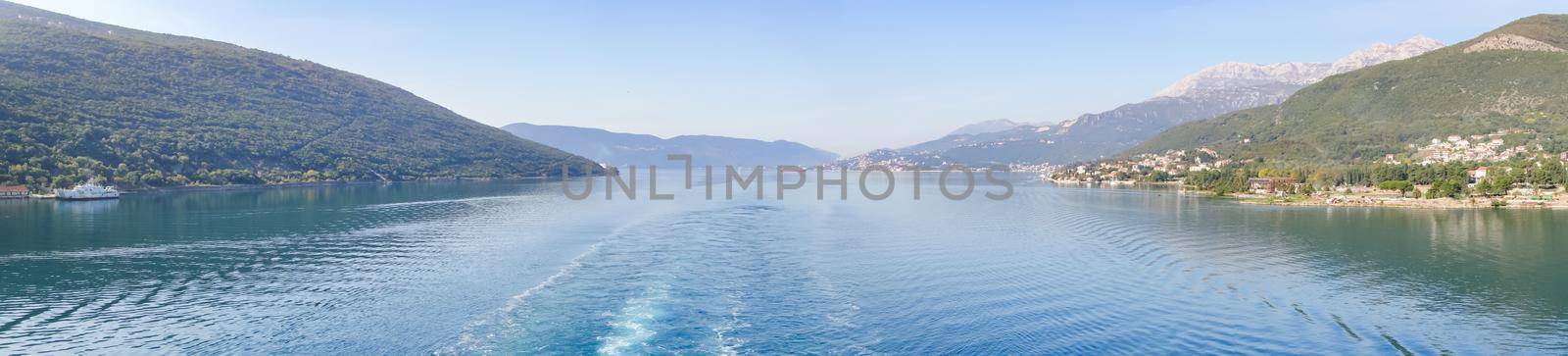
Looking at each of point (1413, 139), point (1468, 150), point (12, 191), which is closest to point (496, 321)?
point (12, 191)

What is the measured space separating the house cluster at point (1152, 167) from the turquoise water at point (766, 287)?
7075 centimetres

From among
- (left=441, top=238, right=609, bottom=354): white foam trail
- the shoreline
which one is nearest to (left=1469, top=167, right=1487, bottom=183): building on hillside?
the shoreline

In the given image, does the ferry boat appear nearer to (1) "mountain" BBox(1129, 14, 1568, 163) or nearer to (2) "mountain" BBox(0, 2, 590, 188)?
(2) "mountain" BBox(0, 2, 590, 188)

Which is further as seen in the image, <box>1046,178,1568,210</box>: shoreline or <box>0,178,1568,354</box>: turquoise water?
<box>1046,178,1568,210</box>: shoreline

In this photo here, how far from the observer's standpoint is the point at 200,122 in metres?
82.3

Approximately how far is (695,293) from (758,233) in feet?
45.7

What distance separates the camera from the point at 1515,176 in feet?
184

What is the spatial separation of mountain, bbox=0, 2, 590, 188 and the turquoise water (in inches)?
1370

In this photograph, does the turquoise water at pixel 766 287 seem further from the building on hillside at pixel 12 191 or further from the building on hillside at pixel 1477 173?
the building on hillside at pixel 1477 173

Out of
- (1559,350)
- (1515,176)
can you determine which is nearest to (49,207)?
(1559,350)

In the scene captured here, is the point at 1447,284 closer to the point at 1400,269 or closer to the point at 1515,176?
the point at 1400,269

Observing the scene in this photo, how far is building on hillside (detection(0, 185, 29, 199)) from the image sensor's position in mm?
49344

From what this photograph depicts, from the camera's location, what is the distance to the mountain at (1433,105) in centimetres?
8775

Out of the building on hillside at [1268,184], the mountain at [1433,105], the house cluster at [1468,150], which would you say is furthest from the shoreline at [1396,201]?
the mountain at [1433,105]
